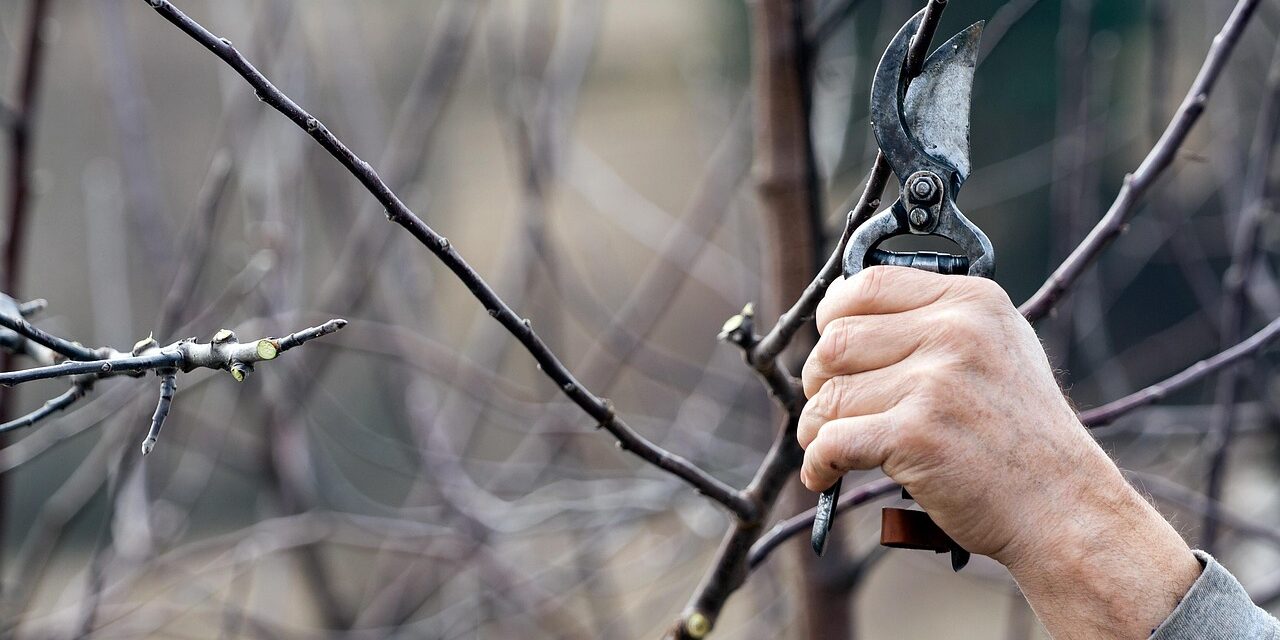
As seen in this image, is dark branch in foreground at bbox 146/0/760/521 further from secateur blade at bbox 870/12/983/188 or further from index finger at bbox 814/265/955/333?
secateur blade at bbox 870/12/983/188

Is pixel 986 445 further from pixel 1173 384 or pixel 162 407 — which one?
pixel 162 407

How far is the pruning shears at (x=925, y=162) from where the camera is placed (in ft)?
2.73

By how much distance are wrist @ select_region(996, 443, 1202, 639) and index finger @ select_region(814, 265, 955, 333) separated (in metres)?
0.19

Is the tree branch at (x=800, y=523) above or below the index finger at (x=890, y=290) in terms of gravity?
below

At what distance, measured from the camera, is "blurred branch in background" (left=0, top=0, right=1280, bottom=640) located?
1.08 meters

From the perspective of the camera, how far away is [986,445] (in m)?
0.78

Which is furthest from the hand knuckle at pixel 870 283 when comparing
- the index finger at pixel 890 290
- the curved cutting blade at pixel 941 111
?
the curved cutting blade at pixel 941 111

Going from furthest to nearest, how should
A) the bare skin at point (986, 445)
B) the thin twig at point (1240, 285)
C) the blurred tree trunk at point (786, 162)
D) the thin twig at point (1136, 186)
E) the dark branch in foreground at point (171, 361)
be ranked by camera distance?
1. the thin twig at point (1240, 285)
2. the blurred tree trunk at point (786, 162)
3. the thin twig at point (1136, 186)
4. the bare skin at point (986, 445)
5. the dark branch in foreground at point (171, 361)

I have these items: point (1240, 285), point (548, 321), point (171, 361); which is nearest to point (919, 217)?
point (171, 361)

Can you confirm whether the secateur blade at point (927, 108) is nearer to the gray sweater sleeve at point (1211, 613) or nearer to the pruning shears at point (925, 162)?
the pruning shears at point (925, 162)

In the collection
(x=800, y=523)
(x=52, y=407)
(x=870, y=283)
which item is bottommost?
(x=800, y=523)

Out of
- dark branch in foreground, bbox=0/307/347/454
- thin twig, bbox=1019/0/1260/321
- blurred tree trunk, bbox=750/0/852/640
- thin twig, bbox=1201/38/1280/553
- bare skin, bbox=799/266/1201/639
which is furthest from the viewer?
thin twig, bbox=1201/38/1280/553

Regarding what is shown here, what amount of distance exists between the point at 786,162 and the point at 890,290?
1.65 ft

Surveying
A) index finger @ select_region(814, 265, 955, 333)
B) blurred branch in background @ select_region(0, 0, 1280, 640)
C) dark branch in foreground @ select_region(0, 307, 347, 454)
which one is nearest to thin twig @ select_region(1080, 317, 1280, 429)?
blurred branch in background @ select_region(0, 0, 1280, 640)
